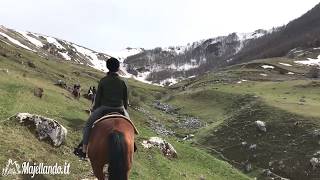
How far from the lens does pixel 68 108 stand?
1527 inches

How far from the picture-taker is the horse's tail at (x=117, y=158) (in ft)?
43.4

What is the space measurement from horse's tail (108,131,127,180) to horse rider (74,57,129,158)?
2.39m

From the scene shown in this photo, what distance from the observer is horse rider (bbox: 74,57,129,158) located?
16016 millimetres

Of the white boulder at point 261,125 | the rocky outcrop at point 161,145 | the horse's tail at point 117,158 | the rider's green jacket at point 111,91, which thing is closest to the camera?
the horse's tail at point 117,158

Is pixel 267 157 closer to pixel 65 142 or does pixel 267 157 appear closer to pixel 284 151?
pixel 284 151

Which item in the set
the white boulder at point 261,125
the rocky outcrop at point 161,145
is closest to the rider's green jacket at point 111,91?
the rocky outcrop at point 161,145

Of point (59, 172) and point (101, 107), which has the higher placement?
point (101, 107)

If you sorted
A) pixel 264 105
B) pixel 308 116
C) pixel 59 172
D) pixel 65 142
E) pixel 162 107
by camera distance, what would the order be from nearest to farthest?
1. pixel 59 172
2. pixel 65 142
3. pixel 308 116
4. pixel 264 105
5. pixel 162 107

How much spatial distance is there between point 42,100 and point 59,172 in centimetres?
1710

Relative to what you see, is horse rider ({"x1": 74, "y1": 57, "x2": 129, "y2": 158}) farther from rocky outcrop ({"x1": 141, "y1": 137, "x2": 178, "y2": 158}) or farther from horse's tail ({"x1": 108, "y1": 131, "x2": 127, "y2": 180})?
rocky outcrop ({"x1": 141, "y1": 137, "x2": 178, "y2": 158})

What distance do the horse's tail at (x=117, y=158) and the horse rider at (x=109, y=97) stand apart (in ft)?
7.84

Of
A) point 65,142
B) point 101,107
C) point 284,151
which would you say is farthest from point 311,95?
point 101,107

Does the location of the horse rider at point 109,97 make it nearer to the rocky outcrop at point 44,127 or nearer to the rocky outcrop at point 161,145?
the rocky outcrop at point 44,127

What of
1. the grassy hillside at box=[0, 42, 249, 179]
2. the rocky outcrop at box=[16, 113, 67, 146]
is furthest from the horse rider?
the rocky outcrop at box=[16, 113, 67, 146]
